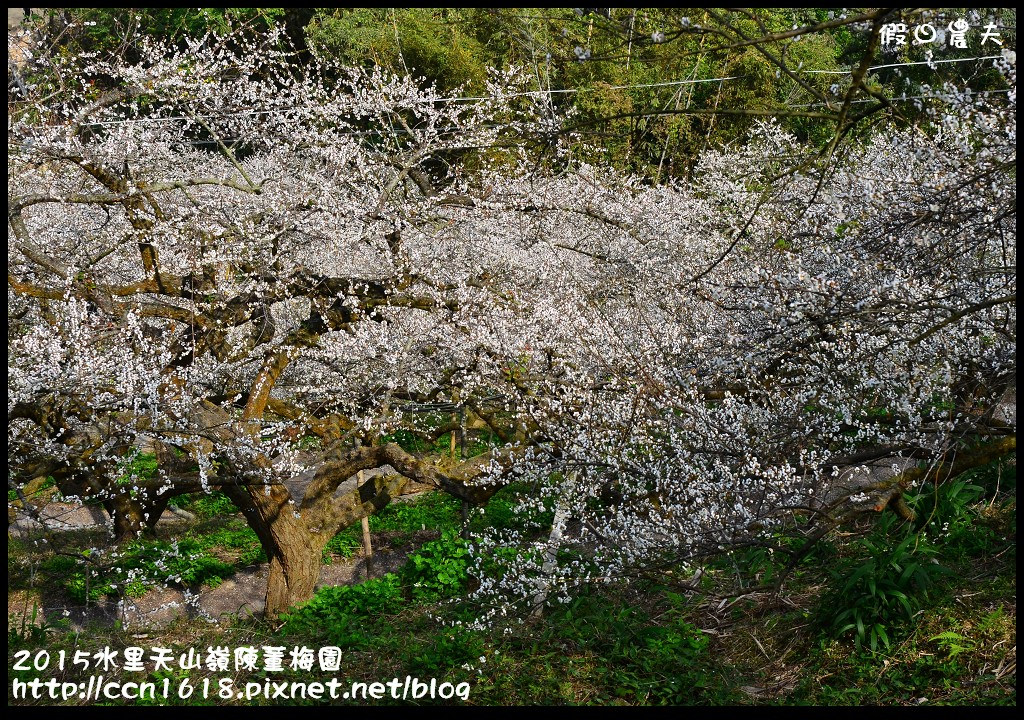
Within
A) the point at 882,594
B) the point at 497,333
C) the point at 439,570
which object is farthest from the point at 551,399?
the point at 882,594

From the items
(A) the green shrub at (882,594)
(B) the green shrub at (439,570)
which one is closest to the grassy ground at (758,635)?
(A) the green shrub at (882,594)

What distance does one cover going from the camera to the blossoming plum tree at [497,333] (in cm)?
465

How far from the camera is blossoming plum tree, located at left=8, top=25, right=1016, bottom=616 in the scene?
15.3 feet

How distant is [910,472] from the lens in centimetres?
430

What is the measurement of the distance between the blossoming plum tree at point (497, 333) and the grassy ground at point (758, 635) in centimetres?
41

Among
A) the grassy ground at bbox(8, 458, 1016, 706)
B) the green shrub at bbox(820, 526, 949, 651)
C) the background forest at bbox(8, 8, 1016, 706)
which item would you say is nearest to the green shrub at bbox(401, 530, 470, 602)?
the background forest at bbox(8, 8, 1016, 706)

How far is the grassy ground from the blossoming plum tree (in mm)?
412

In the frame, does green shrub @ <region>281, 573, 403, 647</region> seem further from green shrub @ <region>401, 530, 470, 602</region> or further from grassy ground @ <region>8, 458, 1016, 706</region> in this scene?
green shrub @ <region>401, 530, 470, 602</region>

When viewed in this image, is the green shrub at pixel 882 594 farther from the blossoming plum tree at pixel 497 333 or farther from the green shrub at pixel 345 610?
the green shrub at pixel 345 610

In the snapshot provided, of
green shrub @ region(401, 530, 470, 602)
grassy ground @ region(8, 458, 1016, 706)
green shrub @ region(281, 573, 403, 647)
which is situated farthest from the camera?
green shrub @ region(401, 530, 470, 602)

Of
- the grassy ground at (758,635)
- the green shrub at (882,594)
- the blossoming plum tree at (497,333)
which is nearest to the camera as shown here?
the grassy ground at (758,635)

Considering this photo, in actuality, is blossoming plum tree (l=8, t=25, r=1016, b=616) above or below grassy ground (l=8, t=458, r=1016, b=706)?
above

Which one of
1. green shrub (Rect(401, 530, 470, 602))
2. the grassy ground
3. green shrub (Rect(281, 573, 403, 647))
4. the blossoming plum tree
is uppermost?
the blossoming plum tree

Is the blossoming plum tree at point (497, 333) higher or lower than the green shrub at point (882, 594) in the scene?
higher
